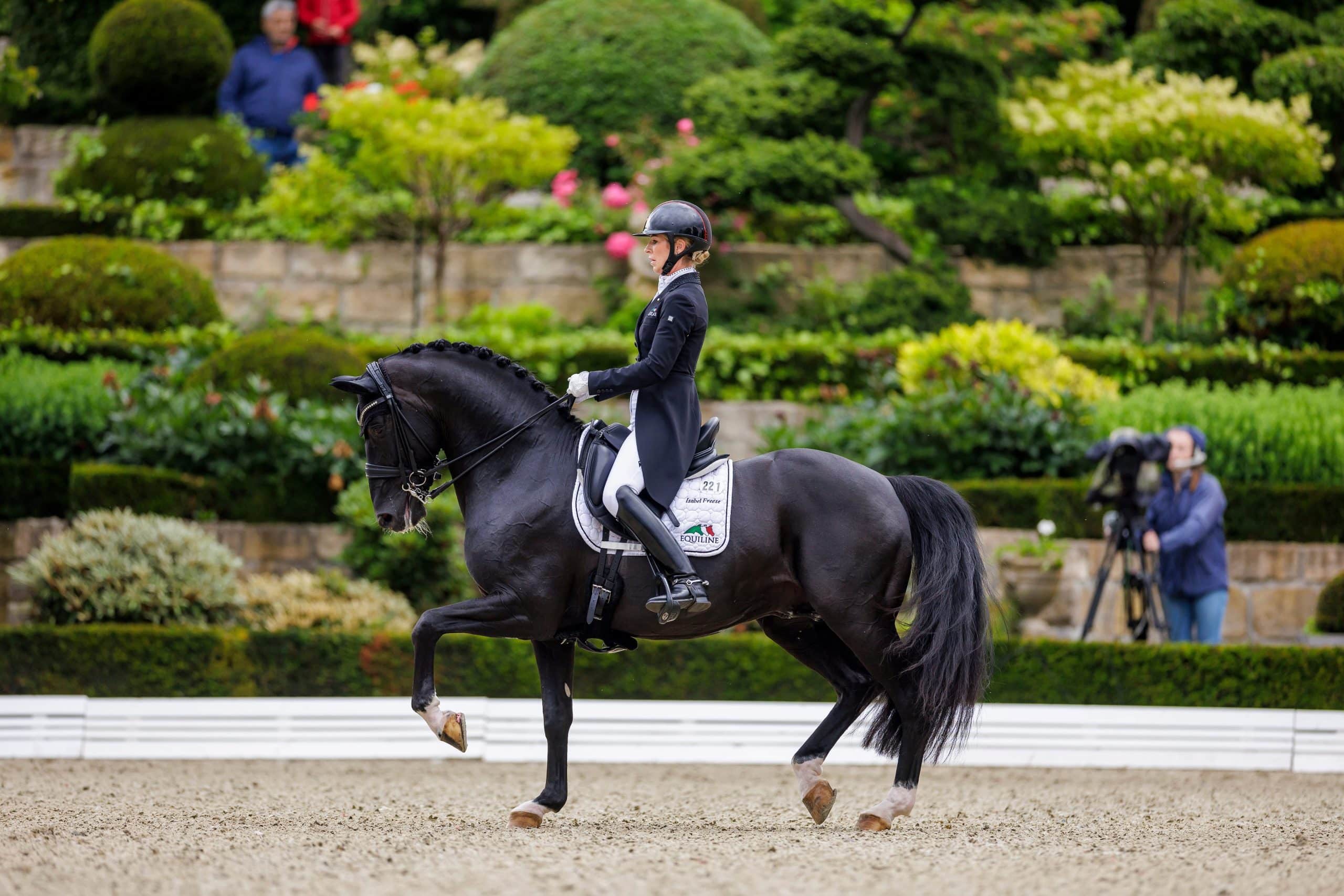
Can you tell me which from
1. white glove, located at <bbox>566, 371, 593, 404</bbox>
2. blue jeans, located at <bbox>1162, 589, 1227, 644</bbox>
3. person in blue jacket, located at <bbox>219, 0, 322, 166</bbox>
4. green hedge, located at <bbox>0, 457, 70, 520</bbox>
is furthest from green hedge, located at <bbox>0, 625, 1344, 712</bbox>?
person in blue jacket, located at <bbox>219, 0, 322, 166</bbox>

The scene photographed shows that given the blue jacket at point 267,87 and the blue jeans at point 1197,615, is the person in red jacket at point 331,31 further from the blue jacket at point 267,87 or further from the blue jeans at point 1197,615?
the blue jeans at point 1197,615

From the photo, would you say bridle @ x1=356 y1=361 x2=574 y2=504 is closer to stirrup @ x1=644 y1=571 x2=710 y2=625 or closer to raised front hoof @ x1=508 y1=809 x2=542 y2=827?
stirrup @ x1=644 y1=571 x2=710 y2=625

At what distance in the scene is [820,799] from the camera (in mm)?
6238

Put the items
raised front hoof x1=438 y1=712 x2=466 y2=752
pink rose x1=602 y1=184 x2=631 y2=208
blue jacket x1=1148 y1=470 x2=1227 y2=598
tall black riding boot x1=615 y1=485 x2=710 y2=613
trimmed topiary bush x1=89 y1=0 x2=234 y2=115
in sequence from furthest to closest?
trimmed topiary bush x1=89 y1=0 x2=234 y2=115 → pink rose x1=602 y1=184 x2=631 y2=208 → blue jacket x1=1148 y1=470 x2=1227 y2=598 → tall black riding boot x1=615 y1=485 x2=710 y2=613 → raised front hoof x1=438 y1=712 x2=466 y2=752

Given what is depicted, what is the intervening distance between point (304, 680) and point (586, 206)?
8.53 m

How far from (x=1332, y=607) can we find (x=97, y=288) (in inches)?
425

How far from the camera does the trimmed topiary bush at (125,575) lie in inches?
380

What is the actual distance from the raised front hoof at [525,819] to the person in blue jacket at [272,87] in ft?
45.2

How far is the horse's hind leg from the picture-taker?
625 centimetres

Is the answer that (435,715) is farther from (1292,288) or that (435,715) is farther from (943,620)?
(1292,288)

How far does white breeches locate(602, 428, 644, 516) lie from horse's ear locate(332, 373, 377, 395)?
3.37 feet

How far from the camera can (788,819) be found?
22.2 feet

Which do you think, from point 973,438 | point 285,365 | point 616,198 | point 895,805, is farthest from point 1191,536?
point 616,198

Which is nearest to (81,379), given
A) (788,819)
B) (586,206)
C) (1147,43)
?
(586,206)
